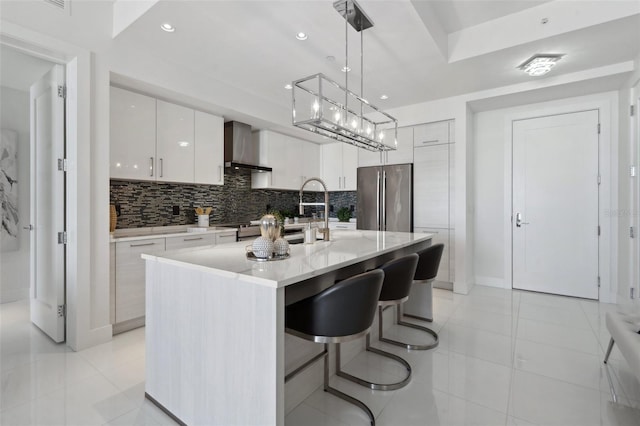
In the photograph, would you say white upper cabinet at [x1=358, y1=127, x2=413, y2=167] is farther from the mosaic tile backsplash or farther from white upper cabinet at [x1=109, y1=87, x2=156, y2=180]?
white upper cabinet at [x1=109, y1=87, x2=156, y2=180]

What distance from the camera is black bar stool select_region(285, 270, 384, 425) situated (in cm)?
150

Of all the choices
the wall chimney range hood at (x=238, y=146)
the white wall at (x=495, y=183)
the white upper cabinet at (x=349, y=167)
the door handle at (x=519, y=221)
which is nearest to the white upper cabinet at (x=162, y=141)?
the wall chimney range hood at (x=238, y=146)

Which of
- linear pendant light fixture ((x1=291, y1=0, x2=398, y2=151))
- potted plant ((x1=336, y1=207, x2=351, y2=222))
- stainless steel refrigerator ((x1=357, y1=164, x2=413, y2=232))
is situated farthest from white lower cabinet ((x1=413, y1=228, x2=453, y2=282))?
linear pendant light fixture ((x1=291, y1=0, x2=398, y2=151))

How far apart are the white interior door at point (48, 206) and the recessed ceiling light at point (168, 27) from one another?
2.94 ft

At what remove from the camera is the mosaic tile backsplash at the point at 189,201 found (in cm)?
337

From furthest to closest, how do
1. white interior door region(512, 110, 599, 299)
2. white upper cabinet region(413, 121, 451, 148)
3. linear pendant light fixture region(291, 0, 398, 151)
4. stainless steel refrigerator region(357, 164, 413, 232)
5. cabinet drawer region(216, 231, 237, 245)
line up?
stainless steel refrigerator region(357, 164, 413, 232), white upper cabinet region(413, 121, 451, 148), white interior door region(512, 110, 599, 299), cabinet drawer region(216, 231, 237, 245), linear pendant light fixture region(291, 0, 398, 151)

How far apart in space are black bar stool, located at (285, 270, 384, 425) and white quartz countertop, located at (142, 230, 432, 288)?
0.44ft

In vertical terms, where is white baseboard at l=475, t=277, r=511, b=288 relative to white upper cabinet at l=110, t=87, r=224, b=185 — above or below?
below

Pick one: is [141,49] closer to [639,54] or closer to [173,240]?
[173,240]

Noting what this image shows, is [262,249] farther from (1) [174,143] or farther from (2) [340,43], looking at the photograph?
(1) [174,143]

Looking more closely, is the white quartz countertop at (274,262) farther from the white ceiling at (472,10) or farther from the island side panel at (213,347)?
the white ceiling at (472,10)

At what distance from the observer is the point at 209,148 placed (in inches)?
150

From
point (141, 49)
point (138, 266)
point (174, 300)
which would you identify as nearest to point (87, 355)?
point (138, 266)

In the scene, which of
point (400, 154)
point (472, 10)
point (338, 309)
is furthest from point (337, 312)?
point (400, 154)
